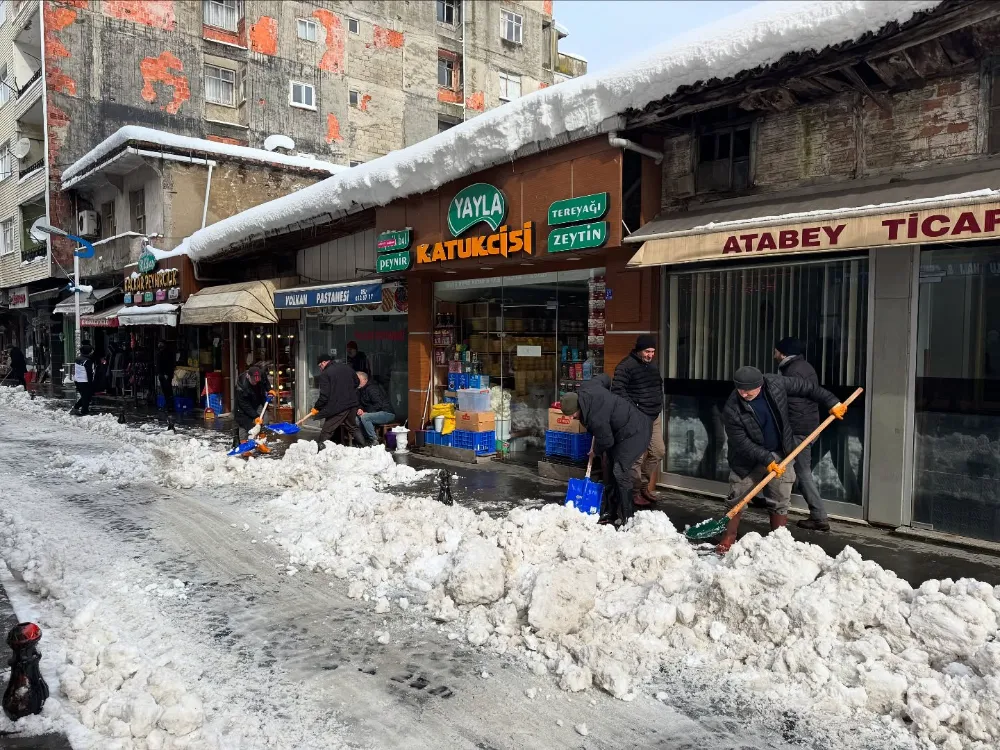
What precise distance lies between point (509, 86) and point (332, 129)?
11.3m

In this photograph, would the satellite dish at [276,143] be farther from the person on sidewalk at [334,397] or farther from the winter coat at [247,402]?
the person on sidewalk at [334,397]

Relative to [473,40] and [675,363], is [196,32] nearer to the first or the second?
[473,40]

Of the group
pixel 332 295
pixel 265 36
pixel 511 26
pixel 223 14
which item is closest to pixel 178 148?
pixel 332 295

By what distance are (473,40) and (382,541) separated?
3577 cm

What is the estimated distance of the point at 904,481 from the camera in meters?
6.79

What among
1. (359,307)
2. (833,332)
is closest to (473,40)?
(359,307)

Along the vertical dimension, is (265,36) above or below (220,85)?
above

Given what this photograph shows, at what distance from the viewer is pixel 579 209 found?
862 cm

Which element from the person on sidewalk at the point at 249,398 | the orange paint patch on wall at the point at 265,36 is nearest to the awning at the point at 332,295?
the person on sidewalk at the point at 249,398

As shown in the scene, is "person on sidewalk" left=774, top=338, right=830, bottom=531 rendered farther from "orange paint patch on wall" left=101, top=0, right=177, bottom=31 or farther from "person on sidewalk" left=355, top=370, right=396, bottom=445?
"orange paint patch on wall" left=101, top=0, right=177, bottom=31

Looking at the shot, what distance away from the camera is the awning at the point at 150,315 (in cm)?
1853

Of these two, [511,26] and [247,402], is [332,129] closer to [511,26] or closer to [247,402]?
[511,26]

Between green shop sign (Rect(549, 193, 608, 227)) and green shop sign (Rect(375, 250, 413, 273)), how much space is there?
131 inches

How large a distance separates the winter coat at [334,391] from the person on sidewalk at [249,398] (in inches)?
65.5
